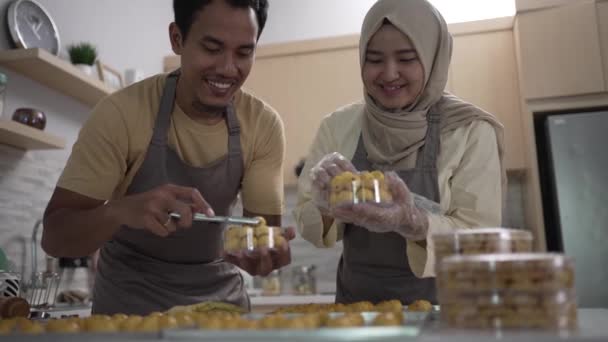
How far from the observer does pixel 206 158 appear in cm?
155

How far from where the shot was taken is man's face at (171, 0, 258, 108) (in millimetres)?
1380

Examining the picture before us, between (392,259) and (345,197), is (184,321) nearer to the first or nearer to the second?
(345,197)

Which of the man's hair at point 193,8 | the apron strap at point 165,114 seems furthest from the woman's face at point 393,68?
the apron strap at point 165,114

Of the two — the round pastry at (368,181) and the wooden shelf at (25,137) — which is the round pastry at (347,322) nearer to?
the round pastry at (368,181)

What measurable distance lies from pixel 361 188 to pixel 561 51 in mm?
2381

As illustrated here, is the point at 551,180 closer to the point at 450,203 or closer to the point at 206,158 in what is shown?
the point at 450,203

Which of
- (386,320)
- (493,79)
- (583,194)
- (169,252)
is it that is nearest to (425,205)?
(386,320)

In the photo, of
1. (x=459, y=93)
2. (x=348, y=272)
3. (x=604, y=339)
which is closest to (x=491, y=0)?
(x=459, y=93)

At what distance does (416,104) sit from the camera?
1490 mm

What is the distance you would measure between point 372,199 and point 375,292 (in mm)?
487

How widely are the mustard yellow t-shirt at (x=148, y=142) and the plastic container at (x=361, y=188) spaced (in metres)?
0.56

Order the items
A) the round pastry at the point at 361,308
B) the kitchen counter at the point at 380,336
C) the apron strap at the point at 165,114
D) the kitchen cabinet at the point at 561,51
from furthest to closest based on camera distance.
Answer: the kitchen cabinet at the point at 561,51
the apron strap at the point at 165,114
the round pastry at the point at 361,308
the kitchen counter at the point at 380,336

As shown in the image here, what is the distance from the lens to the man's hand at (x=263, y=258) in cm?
110

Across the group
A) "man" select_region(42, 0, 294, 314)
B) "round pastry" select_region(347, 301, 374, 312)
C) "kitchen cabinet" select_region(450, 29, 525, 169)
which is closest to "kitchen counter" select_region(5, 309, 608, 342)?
"round pastry" select_region(347, 301, 374, 312)
